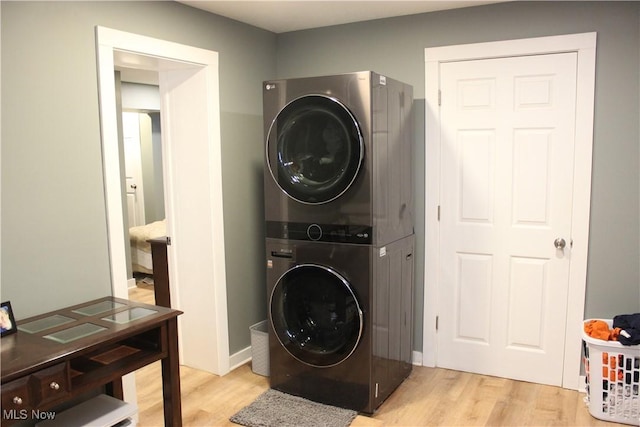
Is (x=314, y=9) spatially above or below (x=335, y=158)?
above

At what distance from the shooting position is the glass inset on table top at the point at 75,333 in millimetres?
1845

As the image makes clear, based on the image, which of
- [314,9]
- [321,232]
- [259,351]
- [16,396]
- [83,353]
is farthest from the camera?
[259,351]

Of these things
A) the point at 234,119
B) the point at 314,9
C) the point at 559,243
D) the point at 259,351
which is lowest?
the point at 259,351

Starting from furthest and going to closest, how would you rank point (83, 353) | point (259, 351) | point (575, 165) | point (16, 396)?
point (259, 351) → point (575, 165) → point (83, 353) → point (16, 396)

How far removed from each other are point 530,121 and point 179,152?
215 centimetres

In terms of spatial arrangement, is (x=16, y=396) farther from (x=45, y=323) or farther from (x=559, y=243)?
(x=559, y=243)

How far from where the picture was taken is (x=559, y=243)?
2883 mm

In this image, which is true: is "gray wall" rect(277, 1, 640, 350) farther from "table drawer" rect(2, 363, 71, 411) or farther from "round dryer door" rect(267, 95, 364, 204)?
"table drawer" rect(2, 363, 71, 411)

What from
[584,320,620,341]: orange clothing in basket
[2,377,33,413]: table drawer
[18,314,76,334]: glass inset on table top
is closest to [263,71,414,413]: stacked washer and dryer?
[584,320,620,341]: orange clothing in basket

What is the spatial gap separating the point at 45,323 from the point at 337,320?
1.39m

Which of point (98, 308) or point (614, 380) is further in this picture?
point (614, 380)

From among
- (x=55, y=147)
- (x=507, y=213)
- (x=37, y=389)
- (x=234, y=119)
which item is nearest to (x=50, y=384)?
(x=37, y=389)

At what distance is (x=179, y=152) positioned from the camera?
3.18 m

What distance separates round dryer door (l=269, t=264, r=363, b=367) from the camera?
2641mm
